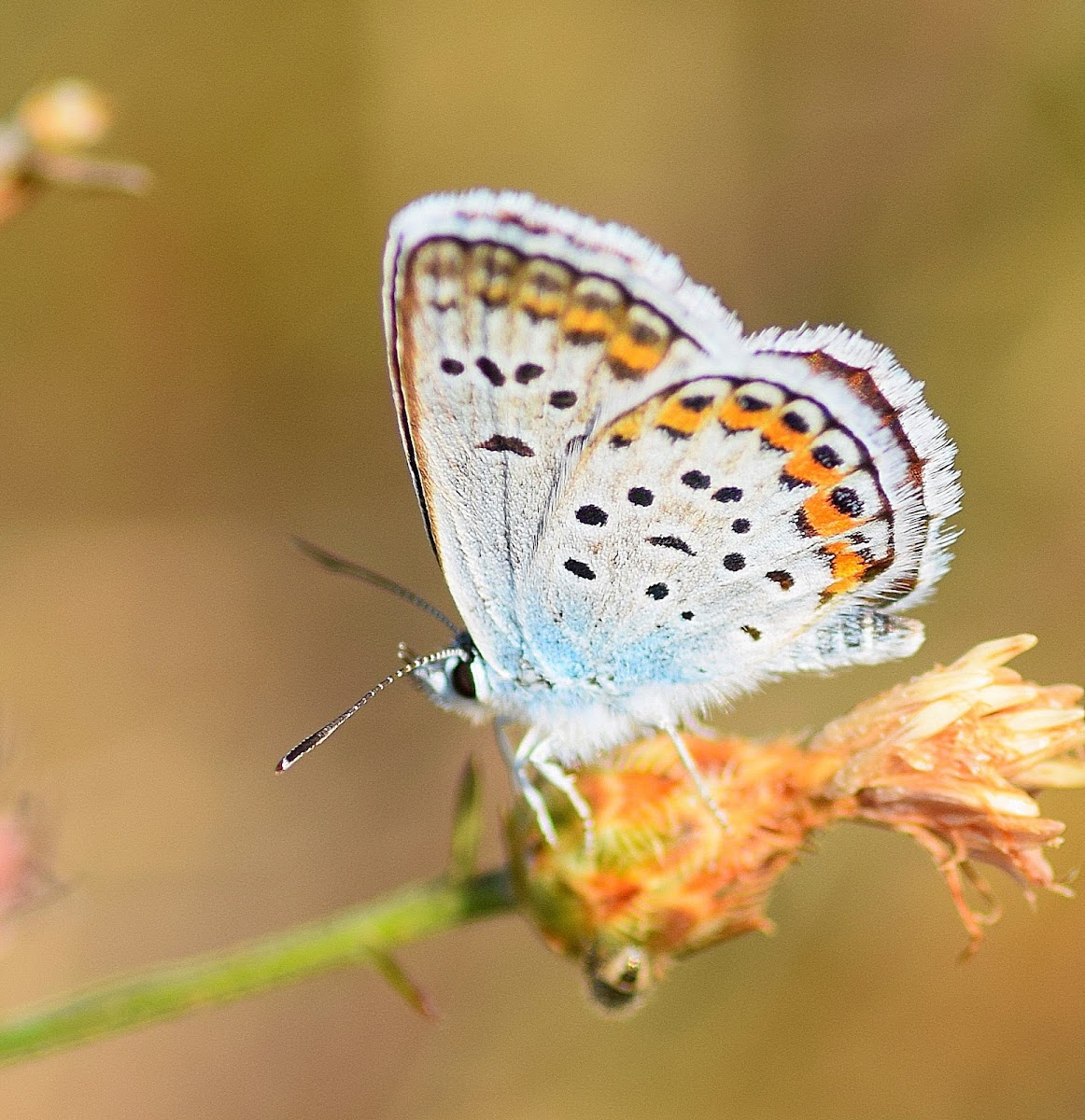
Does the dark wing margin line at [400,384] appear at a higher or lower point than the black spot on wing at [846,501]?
higher

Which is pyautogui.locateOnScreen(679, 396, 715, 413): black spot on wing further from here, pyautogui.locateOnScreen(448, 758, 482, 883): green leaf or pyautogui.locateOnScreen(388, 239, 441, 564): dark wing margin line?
pyautogui.locateOnScreen(448, 758, 482, 883): green leaf

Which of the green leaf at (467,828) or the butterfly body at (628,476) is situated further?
the green leaf at (467,828)

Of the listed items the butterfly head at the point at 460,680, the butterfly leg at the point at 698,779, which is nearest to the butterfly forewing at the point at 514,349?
the butterfly head at the point at 460,680

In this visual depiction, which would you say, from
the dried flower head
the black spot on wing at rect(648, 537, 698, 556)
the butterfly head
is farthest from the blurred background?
the black spot on wing at rect(648, 537, 698, 556)

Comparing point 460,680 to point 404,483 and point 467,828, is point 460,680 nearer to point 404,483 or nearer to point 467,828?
point 467,828

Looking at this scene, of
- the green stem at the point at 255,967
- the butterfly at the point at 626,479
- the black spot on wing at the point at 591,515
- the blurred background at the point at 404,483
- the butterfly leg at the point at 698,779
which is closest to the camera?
the green stem at the point at 255,967

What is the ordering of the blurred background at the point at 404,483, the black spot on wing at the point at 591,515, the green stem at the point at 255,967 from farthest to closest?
the blurred background at the point at 404,483 → the black spot on wing at the point at 591,515 → the green stem at the point at 255,967

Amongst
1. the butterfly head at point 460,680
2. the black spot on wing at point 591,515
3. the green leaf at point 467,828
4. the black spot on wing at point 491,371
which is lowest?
the green leaf at point 467,828

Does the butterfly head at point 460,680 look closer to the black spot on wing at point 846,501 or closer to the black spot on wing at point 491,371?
the black spot on wing at point 491,371
